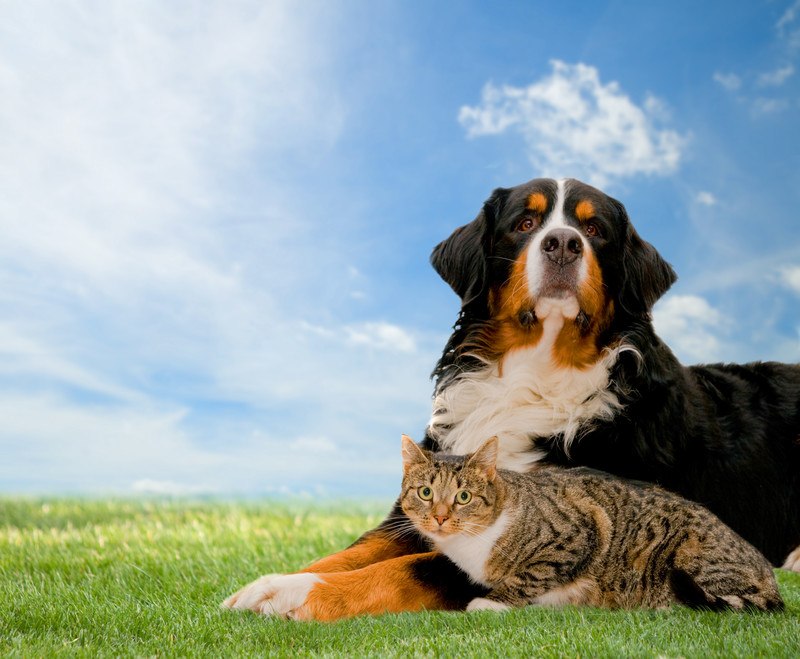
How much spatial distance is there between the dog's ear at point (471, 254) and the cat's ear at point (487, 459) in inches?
40.0

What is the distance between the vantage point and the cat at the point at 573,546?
12.5 feet

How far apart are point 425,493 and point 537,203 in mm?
1605

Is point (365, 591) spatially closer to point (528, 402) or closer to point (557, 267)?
point (528, 402)

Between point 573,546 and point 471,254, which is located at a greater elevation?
point 471,254

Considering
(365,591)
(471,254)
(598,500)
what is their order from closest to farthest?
(365,591), (598,500), (471,254)

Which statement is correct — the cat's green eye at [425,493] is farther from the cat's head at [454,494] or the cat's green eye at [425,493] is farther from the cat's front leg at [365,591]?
the cat's front leg at [365,591]

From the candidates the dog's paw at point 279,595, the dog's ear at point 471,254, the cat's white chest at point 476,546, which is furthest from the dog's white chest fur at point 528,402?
the dog's paw at point 279,595

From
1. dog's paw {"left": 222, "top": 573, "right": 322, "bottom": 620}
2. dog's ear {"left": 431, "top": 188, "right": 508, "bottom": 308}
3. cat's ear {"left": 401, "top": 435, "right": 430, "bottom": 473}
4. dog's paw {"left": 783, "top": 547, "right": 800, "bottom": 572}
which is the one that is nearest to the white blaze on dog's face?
dog's ear {"left": 431, "top": 188, "right": 508, "bottom": 308}

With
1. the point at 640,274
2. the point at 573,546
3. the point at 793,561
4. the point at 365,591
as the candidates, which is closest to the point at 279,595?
the point at 365,591

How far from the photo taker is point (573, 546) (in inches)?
153

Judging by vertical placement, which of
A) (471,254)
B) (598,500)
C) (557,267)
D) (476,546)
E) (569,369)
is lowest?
(476,546)

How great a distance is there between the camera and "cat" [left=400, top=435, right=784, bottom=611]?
3797 mm

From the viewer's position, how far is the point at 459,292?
16.0ft

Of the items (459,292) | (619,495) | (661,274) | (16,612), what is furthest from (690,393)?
(16,612)
